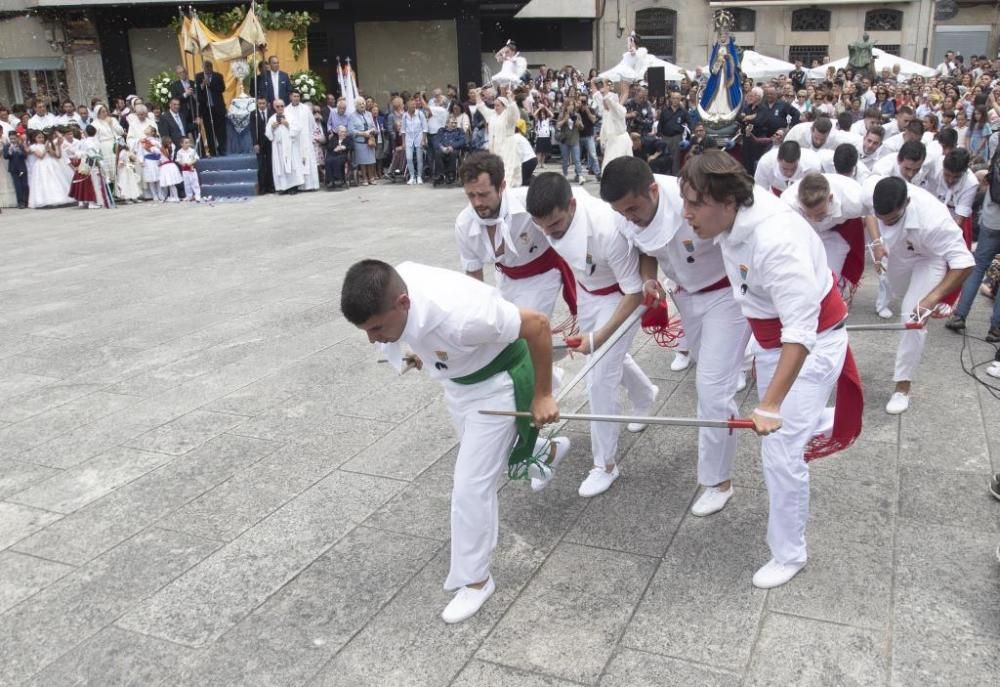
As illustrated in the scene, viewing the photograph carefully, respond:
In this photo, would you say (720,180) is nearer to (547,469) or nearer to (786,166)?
(547,469)

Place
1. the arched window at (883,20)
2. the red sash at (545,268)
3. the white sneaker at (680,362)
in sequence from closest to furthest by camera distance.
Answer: the red sash at (545,268), the white sneaker at (680,362), the arched window at (883,20)

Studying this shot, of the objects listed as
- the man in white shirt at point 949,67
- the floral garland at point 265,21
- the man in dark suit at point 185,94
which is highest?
the floral garland at point 265,21

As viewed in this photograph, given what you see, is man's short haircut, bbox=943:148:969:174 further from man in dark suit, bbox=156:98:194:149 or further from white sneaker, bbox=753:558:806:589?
man in dark suit, bbox=156:98:194:149

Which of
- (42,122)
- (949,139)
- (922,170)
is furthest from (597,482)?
(42,122)

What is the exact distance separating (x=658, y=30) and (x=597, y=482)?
112ft

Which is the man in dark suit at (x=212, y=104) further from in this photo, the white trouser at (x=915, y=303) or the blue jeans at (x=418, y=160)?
the white trouser at (x=915, y=303)

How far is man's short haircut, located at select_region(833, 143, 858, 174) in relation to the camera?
7195 millimetres

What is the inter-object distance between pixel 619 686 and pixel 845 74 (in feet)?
79.1

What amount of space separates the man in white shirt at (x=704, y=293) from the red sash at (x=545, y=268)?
2.57 ft

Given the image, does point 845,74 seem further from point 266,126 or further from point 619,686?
point 619,686

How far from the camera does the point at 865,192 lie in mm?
5914

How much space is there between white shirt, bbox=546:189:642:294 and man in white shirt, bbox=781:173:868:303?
1.83 m

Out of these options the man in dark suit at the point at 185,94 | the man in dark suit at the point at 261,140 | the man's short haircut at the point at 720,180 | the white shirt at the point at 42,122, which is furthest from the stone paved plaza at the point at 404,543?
the white shirt at the point at 42,122

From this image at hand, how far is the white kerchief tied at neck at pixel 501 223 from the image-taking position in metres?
4.61
